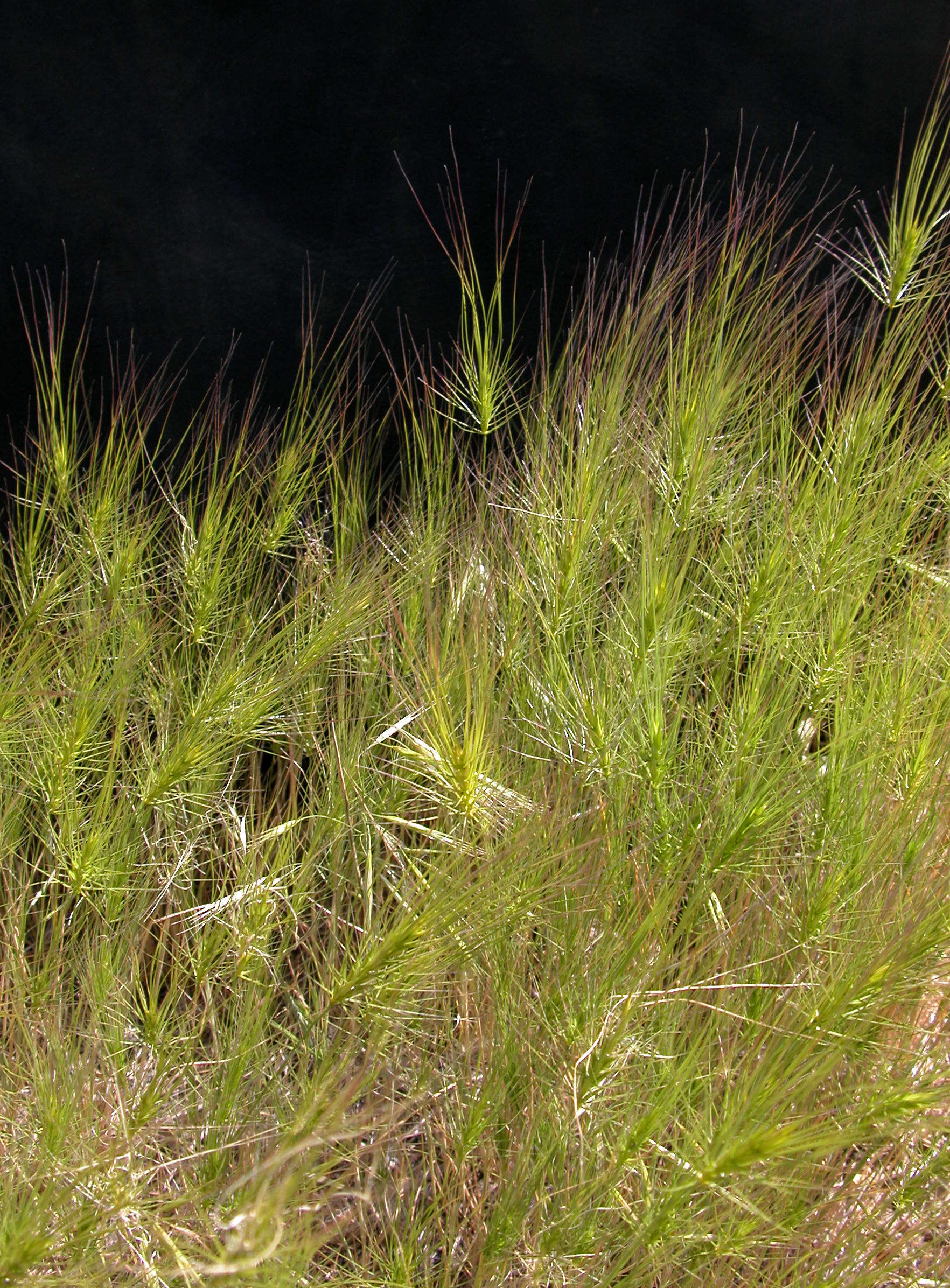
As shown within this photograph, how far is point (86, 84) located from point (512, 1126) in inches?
75.9

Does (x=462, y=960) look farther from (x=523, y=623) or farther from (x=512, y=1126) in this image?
(x=523, y=623)

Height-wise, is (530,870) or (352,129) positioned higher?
(352,129)

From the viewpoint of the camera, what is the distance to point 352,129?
2049 mm

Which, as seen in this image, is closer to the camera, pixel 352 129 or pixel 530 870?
pixel 530 870

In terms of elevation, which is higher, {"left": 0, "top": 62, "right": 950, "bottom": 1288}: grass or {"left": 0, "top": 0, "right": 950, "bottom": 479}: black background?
{"left": 0, "top": 0, "right": 950, "bottom": 479}: black background

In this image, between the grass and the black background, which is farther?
the black background

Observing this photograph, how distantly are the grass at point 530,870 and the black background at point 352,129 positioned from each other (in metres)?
0.60

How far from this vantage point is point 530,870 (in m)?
0.96

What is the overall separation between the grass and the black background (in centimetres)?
60

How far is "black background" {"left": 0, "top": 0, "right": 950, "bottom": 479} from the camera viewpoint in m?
2.03

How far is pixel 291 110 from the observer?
80.5 inches

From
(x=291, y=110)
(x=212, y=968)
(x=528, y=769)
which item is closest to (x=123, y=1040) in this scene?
(x=212, y=968)

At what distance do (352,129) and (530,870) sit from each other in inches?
63.0

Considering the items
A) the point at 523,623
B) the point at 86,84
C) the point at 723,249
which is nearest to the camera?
the point at 523,623
